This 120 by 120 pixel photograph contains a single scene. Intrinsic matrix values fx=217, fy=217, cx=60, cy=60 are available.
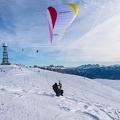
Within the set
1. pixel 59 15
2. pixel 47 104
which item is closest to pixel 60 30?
pixel 59 15

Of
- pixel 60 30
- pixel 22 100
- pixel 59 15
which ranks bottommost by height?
pixel 22 100

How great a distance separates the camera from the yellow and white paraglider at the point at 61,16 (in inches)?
605

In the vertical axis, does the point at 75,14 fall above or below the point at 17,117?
above

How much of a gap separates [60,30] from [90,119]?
680 cm

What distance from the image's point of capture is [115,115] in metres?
14.0

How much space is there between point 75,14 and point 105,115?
23.8 feet

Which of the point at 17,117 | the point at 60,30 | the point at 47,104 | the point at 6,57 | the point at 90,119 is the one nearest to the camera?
the point at 17,117

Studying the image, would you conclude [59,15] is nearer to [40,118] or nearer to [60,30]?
[60,30]

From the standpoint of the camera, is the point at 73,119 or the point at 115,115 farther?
the point at 115,115

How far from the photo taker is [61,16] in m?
15.4

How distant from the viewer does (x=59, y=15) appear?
15398 millimetres

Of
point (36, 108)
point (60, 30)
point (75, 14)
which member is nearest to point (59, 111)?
point (36, 108)

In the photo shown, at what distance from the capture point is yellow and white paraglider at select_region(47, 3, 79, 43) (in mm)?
15359

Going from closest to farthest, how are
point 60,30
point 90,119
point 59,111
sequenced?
point 90,119, point 59,111, point 60,30
